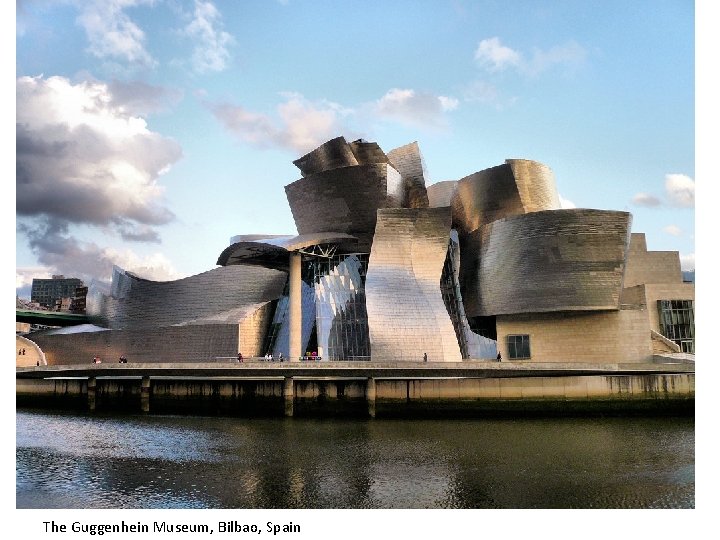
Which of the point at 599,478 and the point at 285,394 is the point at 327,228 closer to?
the point at 285,394

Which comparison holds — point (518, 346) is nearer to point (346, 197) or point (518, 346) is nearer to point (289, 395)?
point (346, 197)

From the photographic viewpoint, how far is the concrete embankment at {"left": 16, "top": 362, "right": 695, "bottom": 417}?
1023 inches

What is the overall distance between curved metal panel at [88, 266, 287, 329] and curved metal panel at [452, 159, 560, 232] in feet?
43.0

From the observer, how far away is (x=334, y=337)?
35.7 metres

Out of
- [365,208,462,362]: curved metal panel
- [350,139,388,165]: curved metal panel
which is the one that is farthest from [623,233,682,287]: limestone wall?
[350,139,388,165]: curved metal panel

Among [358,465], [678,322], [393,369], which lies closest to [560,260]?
[678,322]

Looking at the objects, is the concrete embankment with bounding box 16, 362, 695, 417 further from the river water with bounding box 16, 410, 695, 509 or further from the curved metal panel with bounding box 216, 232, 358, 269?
the curved metal panel with bounding box 216, 232, 358, 269

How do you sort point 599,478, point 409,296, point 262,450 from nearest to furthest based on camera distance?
point 599,478 < point 262,450 < point 409,296

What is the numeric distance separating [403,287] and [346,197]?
6931 millimetres

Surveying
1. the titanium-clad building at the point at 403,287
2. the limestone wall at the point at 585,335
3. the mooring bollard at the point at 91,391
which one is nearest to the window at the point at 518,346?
the titanium-clad building at the point at 403,287

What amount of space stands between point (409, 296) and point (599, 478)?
2070 centimetres

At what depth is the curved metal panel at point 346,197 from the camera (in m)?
36.5

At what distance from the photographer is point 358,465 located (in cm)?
1530
